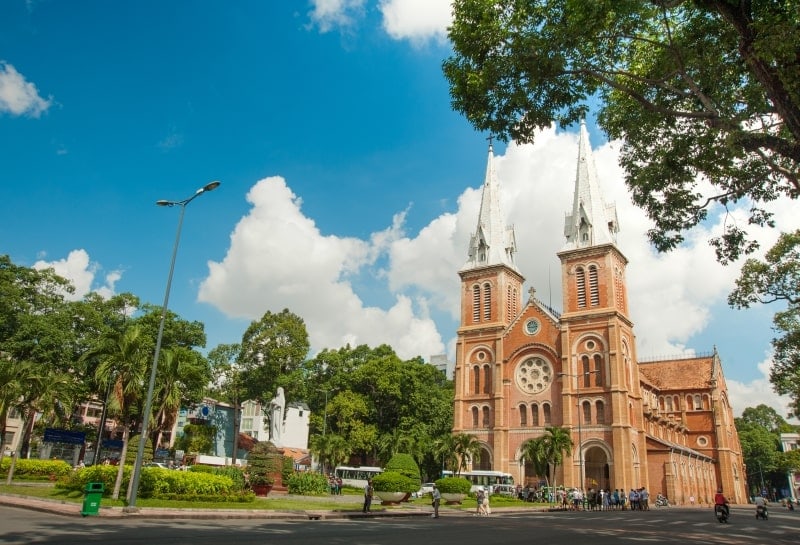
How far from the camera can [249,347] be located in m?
49.6

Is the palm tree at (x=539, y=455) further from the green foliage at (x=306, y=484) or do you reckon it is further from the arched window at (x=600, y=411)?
the green foliage at (x=306, y=484)

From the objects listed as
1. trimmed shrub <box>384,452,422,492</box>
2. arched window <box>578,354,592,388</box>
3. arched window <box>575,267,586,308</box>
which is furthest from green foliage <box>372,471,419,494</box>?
arched window <box>575,267,586,308</box>

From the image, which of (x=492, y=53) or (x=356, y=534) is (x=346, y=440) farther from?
(x=492, y=53)

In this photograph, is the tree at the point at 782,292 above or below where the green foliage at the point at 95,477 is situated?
above

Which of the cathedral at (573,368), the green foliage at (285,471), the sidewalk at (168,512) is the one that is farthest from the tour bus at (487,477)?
the sidewalk at (168,512)

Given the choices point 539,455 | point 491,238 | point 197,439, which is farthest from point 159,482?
point 491,238

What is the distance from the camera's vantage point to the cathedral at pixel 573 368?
45281 millimetres

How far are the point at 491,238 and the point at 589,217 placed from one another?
9.87 meters

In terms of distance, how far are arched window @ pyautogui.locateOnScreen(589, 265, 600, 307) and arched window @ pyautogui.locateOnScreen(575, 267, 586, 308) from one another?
1.93 feet

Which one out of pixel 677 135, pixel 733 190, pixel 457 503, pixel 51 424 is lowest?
pixel 457 503

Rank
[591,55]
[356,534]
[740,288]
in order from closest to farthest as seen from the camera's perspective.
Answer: [591,55] → [356,534] → [740,288]

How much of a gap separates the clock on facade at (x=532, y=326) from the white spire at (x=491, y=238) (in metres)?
6.53

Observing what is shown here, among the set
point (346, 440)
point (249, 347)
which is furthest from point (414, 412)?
point (249, 347)

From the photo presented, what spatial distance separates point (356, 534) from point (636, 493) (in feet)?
102
